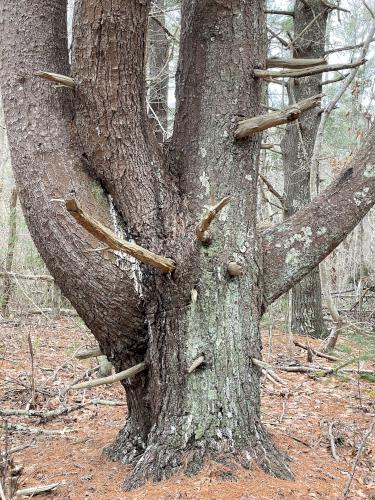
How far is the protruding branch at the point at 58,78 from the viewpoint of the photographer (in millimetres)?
2271

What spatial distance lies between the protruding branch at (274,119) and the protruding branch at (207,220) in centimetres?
51

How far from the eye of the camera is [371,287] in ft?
30.9

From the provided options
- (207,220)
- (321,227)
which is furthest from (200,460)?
(321,227)

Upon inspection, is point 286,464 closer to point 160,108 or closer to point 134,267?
point 134,267

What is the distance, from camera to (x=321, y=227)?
2.73 metres

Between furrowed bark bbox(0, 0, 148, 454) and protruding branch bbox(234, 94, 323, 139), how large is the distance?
80cm

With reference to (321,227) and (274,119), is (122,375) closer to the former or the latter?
(321,227)

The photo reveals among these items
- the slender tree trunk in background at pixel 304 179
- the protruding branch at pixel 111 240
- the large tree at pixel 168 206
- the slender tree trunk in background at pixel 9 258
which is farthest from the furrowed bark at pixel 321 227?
the slender tree trunk in background at pixel 9 258

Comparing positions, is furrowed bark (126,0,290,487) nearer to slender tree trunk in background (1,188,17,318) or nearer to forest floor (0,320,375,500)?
forest floor (0,320,375,500)

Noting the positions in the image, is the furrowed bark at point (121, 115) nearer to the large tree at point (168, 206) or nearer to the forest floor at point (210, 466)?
the large tree at point (168, 206)

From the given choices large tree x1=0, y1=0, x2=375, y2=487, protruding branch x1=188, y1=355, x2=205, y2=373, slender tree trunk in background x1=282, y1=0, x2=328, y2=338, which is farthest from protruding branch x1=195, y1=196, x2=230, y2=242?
slender tree trunk in background x1=282, y1=0, x2=328, y2=338

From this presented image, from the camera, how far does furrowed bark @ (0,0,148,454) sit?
8.06 feet

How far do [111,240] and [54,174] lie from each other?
0.68m

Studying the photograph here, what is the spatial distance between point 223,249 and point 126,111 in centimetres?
84
